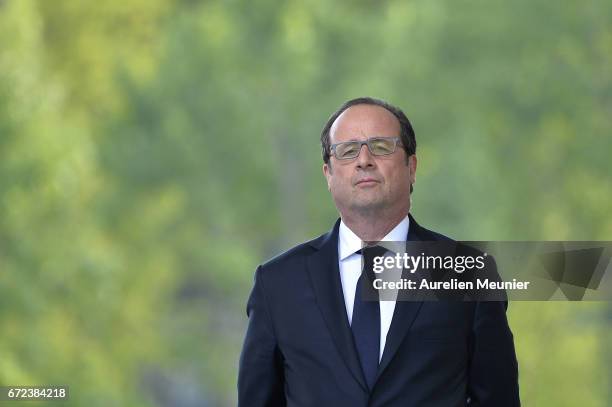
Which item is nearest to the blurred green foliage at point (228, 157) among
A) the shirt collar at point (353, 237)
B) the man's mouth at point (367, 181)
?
the shirt collar at point (353, 237)

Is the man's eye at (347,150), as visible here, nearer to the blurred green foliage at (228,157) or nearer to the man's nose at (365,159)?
the man's nose at (365,159)

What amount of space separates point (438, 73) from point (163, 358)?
29.3ft

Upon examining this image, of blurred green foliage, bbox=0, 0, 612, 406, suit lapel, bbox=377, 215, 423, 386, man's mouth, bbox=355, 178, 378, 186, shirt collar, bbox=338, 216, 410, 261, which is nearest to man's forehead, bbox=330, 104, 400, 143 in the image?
man's mouth, bbox=355, 178, 378, 186

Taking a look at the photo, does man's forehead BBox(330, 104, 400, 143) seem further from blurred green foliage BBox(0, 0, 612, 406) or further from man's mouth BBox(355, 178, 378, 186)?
blurred green foliage BBox(0, 0, 612, 406)

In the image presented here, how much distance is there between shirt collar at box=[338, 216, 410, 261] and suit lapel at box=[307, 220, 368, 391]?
0.01 metres

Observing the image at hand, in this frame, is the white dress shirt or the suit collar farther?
the white dress shirt

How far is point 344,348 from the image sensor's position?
142 inches

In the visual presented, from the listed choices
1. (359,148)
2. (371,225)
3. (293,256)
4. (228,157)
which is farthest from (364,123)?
(228,157)

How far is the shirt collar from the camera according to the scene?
3.74 m

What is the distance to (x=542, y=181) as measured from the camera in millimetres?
31031

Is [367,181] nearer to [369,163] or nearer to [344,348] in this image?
[369,163]

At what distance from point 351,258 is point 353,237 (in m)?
0.05

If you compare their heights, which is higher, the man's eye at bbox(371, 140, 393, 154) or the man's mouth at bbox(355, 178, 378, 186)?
the man's eye at bbox(371, 140, 393, 154)

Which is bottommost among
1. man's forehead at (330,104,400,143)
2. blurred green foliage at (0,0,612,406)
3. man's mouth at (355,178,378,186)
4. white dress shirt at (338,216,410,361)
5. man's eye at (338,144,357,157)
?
white dress shirt at (338,216,410,361)
